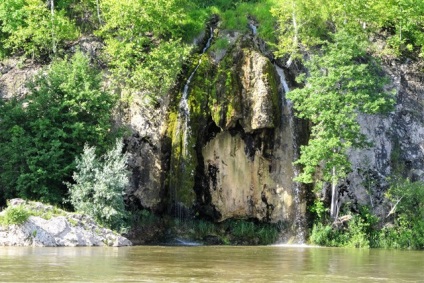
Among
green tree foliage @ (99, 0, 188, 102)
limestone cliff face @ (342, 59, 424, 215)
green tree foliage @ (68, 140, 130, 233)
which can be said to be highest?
green tree foliage @ (99, 0, 188, 102)

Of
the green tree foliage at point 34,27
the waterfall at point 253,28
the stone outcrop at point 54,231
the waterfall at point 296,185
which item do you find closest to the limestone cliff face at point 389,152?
the waterfall at point 296,185

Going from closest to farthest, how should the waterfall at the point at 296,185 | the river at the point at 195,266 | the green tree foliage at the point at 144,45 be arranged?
1. the river at the point at 195,266
2. the waterfall at the point at 296,185
3. the green tree foliage at the point at 144,45

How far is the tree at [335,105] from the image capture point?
33.2m

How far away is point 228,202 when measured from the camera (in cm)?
3594

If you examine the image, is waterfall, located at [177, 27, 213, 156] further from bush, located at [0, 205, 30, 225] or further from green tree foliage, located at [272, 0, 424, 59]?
bush, located at [0, 205, 30, 225]

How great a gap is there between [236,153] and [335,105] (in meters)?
5.55

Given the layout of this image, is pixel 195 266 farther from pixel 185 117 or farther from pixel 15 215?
pixel 185 117

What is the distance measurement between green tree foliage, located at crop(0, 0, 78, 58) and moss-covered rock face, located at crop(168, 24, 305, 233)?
9040 millimetres

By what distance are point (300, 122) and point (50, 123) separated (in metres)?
12.3

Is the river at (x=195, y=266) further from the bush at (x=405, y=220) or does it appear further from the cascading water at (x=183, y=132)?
the cascading water at (x=183, y=132)

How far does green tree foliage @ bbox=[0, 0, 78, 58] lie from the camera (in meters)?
40.0

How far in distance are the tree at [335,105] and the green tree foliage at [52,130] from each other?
9.26 meters

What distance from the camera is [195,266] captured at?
19734 millimetres

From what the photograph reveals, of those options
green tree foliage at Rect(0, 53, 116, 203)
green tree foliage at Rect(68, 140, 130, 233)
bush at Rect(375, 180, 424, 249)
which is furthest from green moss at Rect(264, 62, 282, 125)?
green tree foliage at Rect(68, 140, 130, 233)
